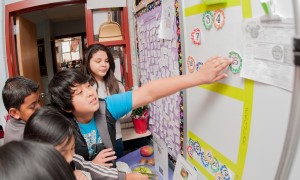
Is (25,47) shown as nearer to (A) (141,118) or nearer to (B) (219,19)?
(A) (141,118)

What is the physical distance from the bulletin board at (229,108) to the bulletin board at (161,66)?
0.34ft

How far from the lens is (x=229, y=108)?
716 mm

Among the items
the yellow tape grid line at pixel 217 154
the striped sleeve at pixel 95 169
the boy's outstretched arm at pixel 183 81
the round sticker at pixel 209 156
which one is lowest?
the striped sleeve at pixel 95 169

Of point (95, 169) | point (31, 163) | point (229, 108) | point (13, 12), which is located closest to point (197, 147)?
point (229, 108)

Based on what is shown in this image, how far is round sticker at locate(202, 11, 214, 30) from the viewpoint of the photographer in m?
0.74

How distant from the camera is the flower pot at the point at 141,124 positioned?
5.31 ft

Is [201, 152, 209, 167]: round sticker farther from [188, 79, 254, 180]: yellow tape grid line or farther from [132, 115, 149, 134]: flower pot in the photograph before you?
[132, 115, 149, 134]: flower pot

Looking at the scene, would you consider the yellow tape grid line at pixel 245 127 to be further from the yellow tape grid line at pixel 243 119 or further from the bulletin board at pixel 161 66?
the bulletin board at pixel 161 66

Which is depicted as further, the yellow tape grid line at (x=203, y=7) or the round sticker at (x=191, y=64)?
the round sticker at (x=191, y=64)

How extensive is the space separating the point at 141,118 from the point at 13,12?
1714 millimetres

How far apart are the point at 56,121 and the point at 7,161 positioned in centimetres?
34

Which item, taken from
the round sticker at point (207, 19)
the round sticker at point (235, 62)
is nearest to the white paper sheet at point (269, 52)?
the round sticker at point (235, 62)

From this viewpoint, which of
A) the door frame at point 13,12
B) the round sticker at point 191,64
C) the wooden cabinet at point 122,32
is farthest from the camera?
the door frame at point 13,12

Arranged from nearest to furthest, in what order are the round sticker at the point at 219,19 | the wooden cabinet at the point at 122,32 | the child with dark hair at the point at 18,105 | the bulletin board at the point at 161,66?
1. the round sticker at the point at 219,19
2. the bulletin board at the point at 161,66
3. the child with dark hair at the point at 18,105
4. the wooden cabinet at the point at 122,32
